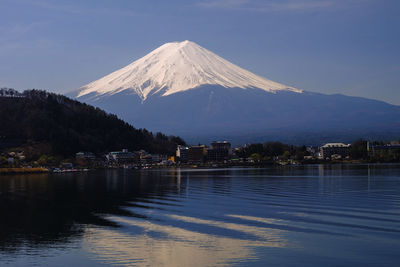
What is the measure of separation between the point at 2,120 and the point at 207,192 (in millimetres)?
98946

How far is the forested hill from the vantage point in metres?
119

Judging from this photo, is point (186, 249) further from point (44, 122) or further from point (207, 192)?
point (44, 122)

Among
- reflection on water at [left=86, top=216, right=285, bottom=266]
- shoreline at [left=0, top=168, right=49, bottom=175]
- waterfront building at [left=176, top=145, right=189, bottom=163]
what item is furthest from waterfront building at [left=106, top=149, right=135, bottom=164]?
reflection on water at [left=86, top=216, right=285, bottom=266]

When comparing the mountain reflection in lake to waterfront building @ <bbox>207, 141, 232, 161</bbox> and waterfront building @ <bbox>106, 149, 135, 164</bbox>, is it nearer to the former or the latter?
waterfront building @ <bbox>106, 149, 135, 164</bbox>

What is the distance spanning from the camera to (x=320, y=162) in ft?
421

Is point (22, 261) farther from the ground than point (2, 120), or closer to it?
closer to it

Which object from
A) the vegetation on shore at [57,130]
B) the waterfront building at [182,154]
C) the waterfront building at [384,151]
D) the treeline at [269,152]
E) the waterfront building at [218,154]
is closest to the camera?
the vegetation on shore at [57,130]

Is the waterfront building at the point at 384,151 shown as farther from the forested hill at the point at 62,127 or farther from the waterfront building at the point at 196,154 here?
the forested hill at the point at 62,127

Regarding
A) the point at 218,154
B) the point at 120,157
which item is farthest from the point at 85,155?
the point at 218,154

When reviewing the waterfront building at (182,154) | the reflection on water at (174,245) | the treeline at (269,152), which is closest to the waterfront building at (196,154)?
the waterfront building at (182,154)

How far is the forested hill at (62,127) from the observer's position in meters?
119

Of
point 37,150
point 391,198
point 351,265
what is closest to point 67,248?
point 351,265

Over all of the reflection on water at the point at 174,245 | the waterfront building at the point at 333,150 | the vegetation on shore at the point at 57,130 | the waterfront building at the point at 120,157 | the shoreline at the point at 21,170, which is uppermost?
the vegetation on shore at the point at 57,130

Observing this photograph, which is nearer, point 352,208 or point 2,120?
point 352,208
